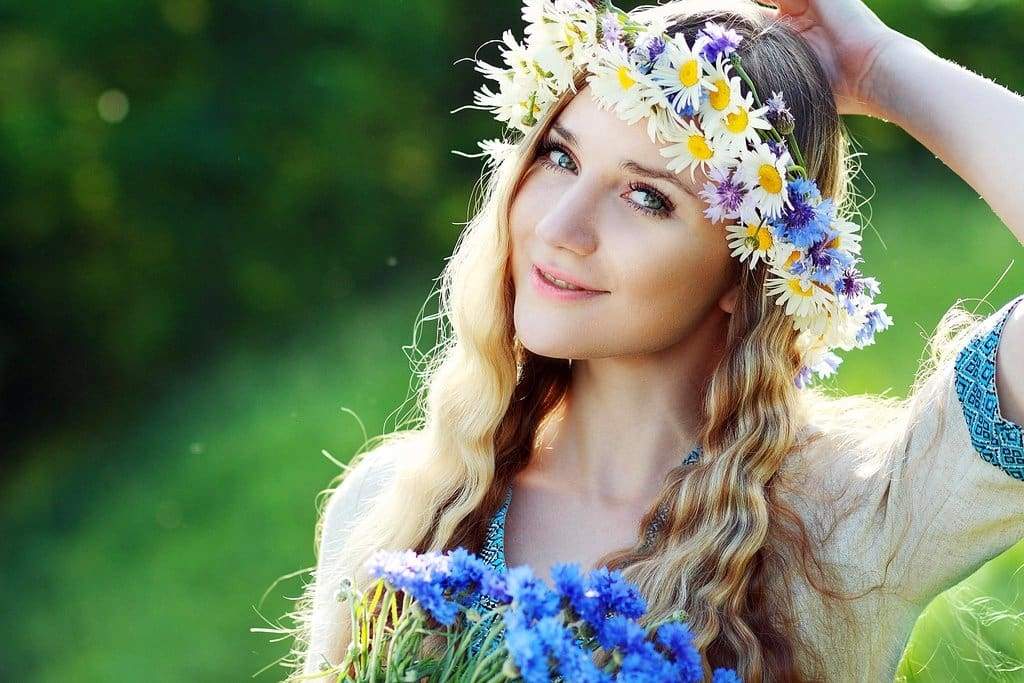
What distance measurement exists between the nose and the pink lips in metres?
0.07

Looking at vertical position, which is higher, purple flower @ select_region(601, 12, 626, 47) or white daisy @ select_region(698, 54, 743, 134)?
purple flower @ select_region(601, 12, 626, 47)

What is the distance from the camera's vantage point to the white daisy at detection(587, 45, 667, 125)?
187 centimetres

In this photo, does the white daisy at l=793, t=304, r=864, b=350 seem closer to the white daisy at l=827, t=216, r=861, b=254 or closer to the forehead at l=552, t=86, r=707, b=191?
the white daisy at l=827, t=216, r=861, b=254

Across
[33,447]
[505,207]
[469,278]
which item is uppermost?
[505,207]

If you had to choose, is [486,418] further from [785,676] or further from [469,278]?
[785,676]

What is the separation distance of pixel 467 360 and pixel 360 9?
144 inches

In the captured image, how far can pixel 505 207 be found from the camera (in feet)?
7.00

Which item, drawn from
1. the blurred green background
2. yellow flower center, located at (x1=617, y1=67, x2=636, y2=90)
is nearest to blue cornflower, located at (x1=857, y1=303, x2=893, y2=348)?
yellow flower center, located at (x1=617, y1=67, x2=636, y2=90)

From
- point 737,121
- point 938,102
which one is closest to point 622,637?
point 737,121

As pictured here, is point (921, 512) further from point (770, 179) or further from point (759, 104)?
point (759, 104)

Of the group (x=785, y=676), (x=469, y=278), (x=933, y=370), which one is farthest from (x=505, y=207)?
(x=785, y=676)

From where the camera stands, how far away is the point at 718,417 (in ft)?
6.79

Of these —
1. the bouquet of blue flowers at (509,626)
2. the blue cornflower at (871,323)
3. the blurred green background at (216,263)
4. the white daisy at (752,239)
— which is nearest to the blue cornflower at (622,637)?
the bouquet of blue flowers at (509,626)

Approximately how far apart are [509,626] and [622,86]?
91 centimetres
